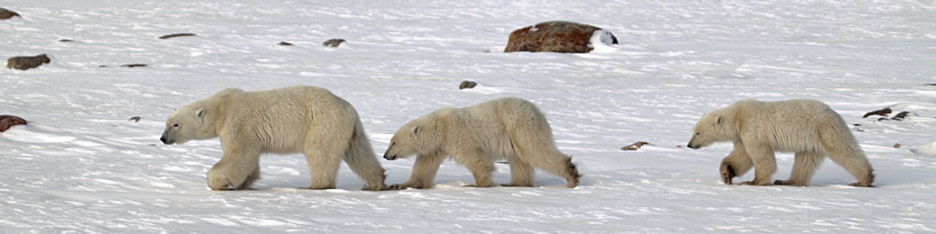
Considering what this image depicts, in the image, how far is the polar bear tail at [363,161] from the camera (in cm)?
800

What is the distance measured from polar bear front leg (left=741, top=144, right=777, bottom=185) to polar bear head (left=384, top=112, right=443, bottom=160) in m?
2.74

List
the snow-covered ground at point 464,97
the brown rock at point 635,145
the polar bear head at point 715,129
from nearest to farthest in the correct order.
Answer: the snow-covered ground at point 464,97
the polar bear head at point 715,129
the brown rock at point 635,145

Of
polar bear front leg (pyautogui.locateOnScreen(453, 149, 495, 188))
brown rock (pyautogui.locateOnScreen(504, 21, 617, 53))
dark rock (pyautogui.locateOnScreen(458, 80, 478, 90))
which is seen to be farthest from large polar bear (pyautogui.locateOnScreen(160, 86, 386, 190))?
brown rock (pyautogui.locateOnScreen(504, 21, 617, 53))

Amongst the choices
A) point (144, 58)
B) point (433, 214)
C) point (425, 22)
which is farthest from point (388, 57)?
point (433, 214)

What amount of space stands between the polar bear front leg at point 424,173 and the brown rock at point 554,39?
1477 centimetres

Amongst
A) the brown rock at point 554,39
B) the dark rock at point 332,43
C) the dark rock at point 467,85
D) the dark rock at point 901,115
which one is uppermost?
the dark rock at point 901,115

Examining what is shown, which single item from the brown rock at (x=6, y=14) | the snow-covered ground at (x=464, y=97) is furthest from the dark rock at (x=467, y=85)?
the brown rock at (x=6, y=14)

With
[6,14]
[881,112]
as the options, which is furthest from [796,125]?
[6,14]

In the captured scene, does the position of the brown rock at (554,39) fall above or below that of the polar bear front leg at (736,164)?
below

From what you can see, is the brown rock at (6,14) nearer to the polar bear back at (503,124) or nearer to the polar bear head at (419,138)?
the polar bear head at (419,138)

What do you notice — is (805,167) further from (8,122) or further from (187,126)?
(8,122)

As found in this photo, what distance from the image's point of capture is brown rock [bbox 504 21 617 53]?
2277 centimetres

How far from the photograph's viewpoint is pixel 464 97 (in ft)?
52.4

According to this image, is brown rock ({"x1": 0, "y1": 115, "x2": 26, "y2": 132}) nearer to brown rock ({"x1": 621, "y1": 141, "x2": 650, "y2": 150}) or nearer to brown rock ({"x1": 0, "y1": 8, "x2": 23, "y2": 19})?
brown rock ({"x1": 621, "y1": 141, "x2": 650, "y2": 150})
